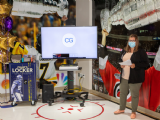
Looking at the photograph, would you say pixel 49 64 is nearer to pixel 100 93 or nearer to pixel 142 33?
pixel 100 93

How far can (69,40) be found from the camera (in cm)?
330

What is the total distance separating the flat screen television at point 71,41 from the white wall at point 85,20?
0.76m

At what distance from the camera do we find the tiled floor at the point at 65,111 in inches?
99.9

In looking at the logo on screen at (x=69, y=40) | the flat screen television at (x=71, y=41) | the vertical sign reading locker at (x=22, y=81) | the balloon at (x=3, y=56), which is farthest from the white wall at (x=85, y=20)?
the balloon at (x=3, y=56)

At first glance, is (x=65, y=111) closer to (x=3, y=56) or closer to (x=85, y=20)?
(x=3, y=56)

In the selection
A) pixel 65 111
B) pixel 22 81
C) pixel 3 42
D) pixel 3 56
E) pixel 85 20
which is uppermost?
pixel 85 20

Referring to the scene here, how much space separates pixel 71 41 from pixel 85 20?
1073mm

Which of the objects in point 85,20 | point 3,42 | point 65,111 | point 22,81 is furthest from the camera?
point 85,20

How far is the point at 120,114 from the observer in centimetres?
267

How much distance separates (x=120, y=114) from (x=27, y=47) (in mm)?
2662

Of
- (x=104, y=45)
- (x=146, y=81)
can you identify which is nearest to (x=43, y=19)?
(x=104, y=45)

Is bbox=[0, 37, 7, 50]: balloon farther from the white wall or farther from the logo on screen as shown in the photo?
the white wall

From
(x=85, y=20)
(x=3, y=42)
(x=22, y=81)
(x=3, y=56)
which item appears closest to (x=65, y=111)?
(x=22, y=81)

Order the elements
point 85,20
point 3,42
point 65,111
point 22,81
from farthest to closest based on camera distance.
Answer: point 85,20
point 3,42
point 22,81
point 65,111
